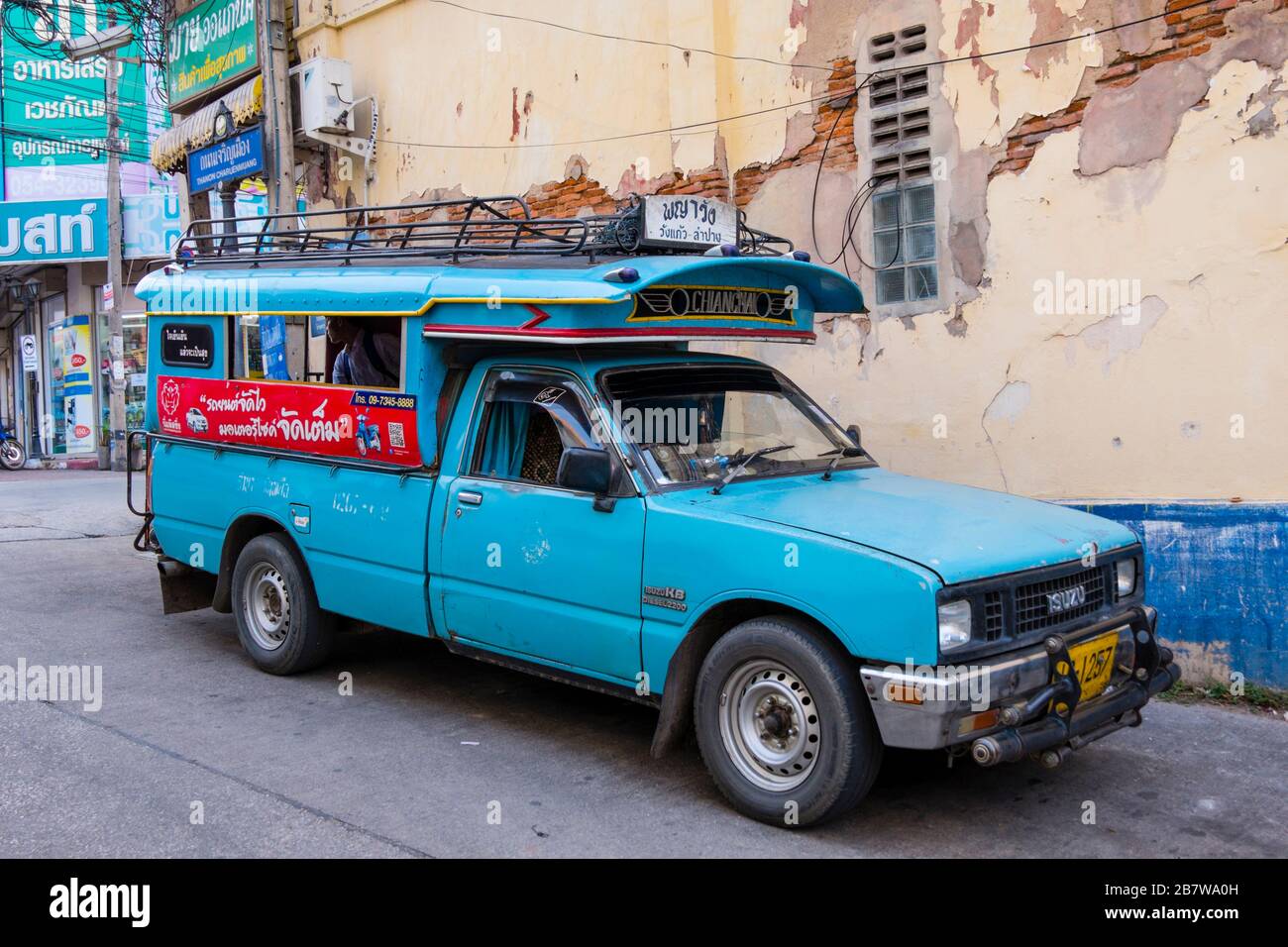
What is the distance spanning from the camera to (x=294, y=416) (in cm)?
648

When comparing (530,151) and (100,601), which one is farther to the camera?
(530,151)

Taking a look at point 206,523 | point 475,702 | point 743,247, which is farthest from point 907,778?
point 206,523

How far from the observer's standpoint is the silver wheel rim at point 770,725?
435 cm

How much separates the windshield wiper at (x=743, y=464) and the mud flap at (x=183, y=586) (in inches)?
156

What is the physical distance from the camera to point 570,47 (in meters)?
10.4

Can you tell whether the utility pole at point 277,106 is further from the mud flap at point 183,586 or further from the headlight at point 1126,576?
the headlight at point 1126,576

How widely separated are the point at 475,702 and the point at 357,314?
2153mm

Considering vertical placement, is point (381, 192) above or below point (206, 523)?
above

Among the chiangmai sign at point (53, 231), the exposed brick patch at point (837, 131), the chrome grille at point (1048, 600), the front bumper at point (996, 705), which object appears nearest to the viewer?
the front bumper at point (996, 705)

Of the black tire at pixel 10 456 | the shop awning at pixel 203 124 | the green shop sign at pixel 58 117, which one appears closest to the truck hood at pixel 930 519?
the shop awning at pixel 203 124

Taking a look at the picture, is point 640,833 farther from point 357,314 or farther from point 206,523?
point 206,523

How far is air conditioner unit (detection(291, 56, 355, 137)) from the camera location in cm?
1209
